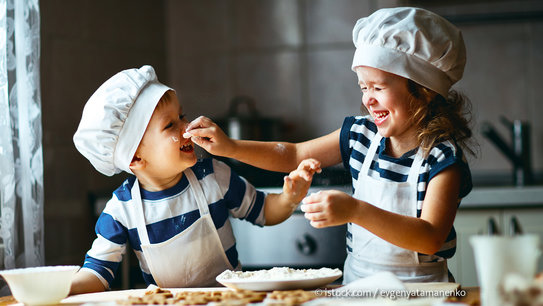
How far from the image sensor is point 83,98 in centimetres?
192

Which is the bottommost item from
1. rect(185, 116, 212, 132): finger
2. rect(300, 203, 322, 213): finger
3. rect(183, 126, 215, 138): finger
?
rect(300, 203, 322, 213): finger

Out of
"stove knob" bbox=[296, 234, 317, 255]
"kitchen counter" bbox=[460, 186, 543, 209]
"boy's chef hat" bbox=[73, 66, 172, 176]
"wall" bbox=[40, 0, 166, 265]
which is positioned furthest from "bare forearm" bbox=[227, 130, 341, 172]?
"wall" bbox=[40, 0, 166, 265]

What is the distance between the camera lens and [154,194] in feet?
4.15

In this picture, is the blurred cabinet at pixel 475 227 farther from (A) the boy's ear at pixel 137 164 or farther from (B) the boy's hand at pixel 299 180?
(A) the boy's ear at pixel 137 164

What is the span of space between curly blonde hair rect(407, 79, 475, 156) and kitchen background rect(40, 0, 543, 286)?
97 cm

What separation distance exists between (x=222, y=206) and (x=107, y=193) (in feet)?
2.64

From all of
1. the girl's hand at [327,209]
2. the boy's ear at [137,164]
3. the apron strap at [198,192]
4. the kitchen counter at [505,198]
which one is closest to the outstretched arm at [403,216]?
the girl's hand at [327,209]

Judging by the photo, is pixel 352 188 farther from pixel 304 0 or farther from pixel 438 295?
pixel 304 0

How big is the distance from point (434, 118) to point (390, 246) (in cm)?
29

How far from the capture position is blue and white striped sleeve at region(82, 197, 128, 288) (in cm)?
118

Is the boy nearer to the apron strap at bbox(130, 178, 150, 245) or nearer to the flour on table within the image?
the apron strap at bbox(130, 178, 150, 245)

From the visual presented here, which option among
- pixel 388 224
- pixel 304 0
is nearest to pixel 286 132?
pixel 304 0

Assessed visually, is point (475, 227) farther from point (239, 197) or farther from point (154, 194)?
point (154, 194)

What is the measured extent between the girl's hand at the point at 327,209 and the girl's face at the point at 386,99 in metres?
0.27
